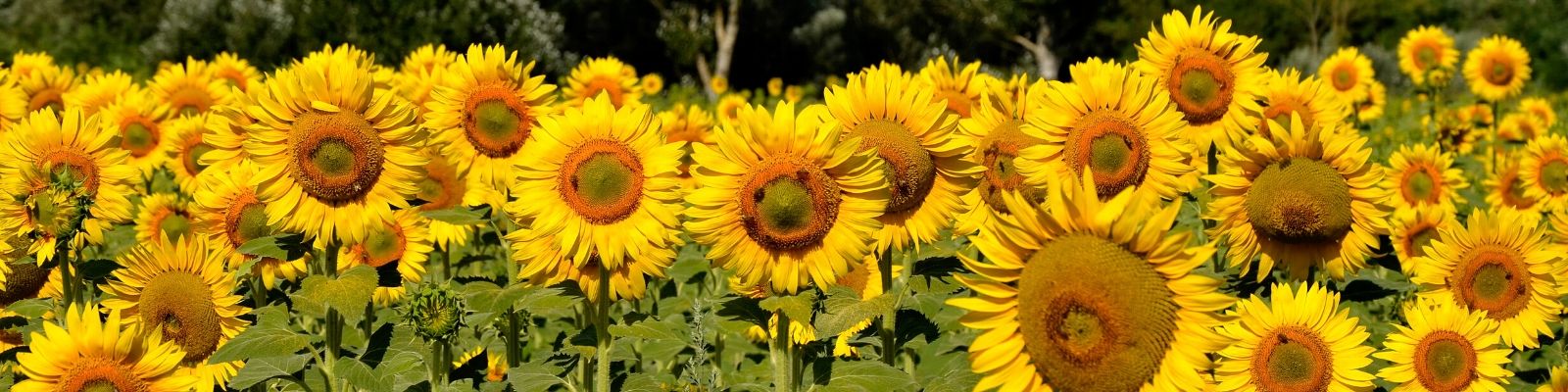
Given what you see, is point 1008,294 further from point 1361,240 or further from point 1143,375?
point 1361,240

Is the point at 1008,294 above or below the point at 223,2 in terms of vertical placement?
below

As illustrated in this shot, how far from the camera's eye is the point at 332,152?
3.77 meters

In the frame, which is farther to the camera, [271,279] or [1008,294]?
[271,279]

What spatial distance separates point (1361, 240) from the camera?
425cm

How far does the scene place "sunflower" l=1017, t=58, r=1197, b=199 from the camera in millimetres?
4133

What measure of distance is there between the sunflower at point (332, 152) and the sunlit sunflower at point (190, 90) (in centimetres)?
334

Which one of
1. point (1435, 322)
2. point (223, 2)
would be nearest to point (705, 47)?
point (223, 2)

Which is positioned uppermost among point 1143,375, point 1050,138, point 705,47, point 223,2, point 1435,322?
point 705,47

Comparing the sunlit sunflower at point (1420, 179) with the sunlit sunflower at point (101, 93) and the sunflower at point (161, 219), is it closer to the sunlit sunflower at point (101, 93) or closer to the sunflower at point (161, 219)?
the sunflower at point (161, 219)

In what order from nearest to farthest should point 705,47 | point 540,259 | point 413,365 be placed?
point 540,259 → point 413,365 → point 705,47

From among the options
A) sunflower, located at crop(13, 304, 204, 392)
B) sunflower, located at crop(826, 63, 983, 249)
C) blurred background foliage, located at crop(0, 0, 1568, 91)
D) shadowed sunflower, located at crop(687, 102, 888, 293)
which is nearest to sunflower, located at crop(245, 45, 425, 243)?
sunflower, located at crop(13, 304, 204, 392)

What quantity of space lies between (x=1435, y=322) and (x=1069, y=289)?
265 centimetres

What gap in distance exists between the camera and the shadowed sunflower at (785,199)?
3314 mm

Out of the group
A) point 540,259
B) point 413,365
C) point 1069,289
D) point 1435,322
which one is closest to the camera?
point 1069,289
